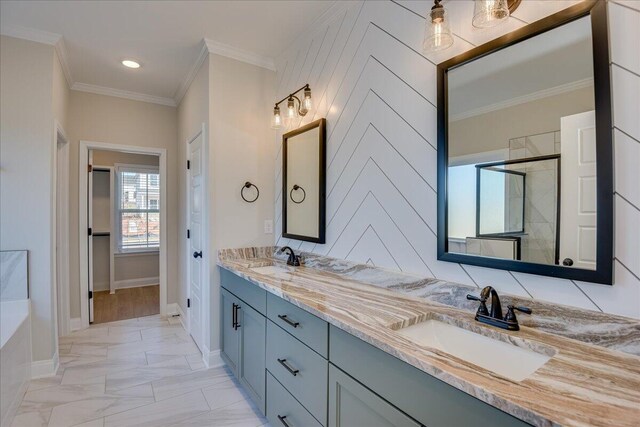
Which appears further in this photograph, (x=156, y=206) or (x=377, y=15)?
(x=156, y=206)

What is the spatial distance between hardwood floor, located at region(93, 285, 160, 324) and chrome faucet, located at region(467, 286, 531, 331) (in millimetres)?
3997

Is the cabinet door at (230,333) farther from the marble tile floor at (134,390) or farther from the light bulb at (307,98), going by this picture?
the light bulb at (307,98)

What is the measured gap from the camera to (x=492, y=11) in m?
1.23

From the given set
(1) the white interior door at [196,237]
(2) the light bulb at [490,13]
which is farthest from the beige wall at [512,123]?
(1) the white interior door at [196,237]

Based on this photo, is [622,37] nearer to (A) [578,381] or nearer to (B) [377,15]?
(A) [578,381]

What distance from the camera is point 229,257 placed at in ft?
8.95

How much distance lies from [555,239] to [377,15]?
155 cm

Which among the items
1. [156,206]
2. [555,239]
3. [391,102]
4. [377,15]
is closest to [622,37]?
[555,239]

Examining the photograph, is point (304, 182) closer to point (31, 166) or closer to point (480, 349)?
point (480, 349)

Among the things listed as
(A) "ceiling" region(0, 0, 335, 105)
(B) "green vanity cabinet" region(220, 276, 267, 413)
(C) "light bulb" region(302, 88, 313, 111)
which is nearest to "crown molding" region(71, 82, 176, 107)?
(A) "ceiling" region(0, 0, 335, 105)

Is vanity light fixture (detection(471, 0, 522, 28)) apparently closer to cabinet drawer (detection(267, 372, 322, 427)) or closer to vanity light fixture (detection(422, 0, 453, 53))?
vanity light fixture (detection(422, 0, 453, 53))

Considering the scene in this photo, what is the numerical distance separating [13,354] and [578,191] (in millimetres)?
3137

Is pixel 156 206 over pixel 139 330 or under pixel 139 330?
over

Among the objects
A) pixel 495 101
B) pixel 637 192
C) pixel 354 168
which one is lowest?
pixel 637 192
